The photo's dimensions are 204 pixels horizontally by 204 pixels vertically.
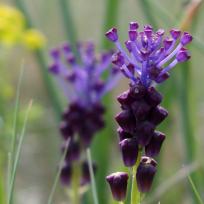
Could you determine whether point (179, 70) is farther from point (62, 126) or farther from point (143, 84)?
point (143, 84)

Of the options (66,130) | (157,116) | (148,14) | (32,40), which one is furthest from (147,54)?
(32,40)

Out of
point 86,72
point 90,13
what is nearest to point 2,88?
point 86,72

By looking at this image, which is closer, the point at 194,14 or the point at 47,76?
the point at 194,14

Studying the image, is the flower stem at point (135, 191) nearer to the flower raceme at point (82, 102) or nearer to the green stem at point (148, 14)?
the flower raceme at point (82, 102)

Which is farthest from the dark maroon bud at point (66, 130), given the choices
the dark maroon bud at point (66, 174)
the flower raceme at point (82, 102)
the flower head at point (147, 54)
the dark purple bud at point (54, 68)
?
the flower head at point (147, 54)

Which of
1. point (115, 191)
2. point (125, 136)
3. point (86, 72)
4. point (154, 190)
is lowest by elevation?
point (115, 191)

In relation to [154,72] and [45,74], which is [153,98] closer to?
[154,72]

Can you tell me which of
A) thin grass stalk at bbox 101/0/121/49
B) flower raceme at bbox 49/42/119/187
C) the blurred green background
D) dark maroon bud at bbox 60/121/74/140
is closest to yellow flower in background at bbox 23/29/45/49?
the blurred green background
